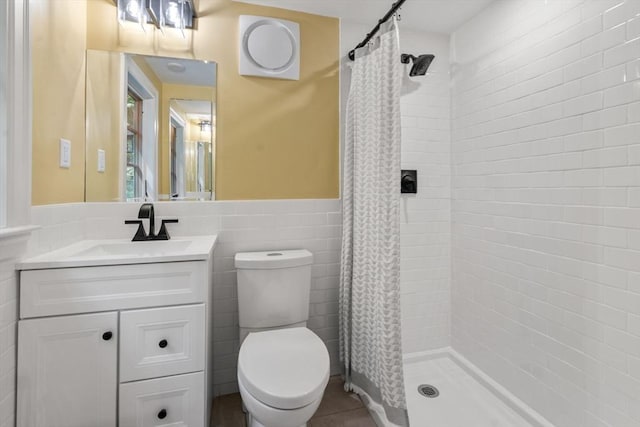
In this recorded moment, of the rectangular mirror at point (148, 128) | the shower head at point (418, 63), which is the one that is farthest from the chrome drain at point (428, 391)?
the shower head at point (418, 63)

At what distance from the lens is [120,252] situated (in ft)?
4.98

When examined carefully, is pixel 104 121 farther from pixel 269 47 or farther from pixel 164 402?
pixel 164 402

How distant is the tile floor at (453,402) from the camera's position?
1.57 m

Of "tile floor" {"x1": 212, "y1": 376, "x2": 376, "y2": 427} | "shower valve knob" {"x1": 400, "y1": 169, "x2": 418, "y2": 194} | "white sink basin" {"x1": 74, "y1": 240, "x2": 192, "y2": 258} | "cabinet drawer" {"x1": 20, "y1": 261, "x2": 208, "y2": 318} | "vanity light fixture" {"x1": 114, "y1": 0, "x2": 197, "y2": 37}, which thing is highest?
"vanity light fixture" {"x1": 114, "y1": 0, "x2": 197, "y2": 37}

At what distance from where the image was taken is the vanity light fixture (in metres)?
1.62

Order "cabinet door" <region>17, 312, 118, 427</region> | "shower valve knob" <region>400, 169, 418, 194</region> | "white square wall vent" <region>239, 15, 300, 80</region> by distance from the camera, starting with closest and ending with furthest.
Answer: "cabinet door" <region>17, 312, 118, 427</region> < "white square wall vent" <region>239, 15, 300, 80</region> < "shower valve knob" <region>400, 169, 418, 194</region>

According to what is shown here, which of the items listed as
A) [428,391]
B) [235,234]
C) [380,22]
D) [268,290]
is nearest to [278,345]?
[268,290]

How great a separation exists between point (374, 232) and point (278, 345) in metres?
0.71

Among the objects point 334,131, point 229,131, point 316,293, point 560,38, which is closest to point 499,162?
point 560,38

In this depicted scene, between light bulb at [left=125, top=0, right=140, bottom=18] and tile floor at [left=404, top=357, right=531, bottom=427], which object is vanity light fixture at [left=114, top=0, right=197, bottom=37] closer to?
light bulb at [left=125, top=0, right=140, bottom=18]

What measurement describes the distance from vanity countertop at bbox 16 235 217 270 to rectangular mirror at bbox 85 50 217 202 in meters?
0.26

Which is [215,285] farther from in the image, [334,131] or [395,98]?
[395,98]

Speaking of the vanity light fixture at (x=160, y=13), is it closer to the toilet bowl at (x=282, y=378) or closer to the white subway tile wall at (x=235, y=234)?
the white subway tile wall at (x=235, y=234)

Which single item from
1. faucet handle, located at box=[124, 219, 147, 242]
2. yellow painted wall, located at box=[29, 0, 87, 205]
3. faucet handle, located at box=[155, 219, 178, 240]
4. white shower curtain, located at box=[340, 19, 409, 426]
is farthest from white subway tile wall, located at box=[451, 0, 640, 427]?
yellow painted wall, located at box=[29, 0, 87, 205]
